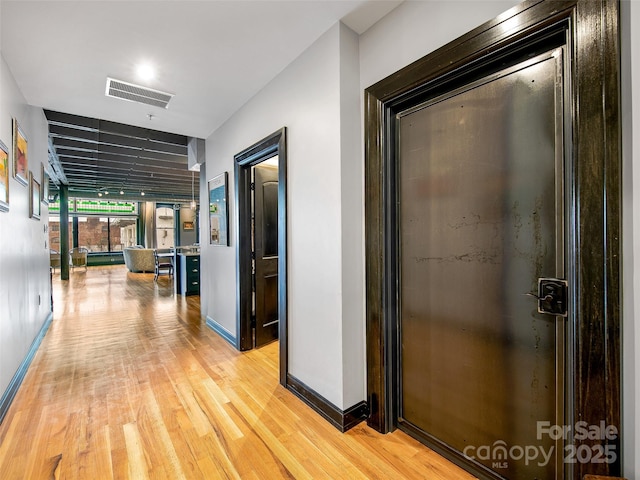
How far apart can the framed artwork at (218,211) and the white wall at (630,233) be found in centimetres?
334

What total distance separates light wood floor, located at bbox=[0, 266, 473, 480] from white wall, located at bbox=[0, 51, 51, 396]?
36 cm

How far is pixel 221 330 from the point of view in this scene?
385 centimetres

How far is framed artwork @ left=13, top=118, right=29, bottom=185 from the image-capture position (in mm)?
2609

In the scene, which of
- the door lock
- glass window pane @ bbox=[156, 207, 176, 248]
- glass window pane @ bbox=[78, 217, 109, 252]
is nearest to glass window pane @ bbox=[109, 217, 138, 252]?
glass window pane @ bbox=[78, 217, 109, 252]

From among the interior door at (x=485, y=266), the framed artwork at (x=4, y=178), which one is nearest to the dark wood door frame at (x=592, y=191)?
the interior door at (x=485, y=266)

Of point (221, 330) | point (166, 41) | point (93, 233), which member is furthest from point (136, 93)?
point (93, 233)

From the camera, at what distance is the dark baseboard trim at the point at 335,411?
198 cm

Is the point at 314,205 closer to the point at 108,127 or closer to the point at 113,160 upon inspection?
the point at 108,127

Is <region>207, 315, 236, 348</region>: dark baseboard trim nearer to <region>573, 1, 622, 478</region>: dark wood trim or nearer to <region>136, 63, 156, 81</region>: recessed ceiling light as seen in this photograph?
<region>136, 63, 156, 81</region>: recessed ceiling light

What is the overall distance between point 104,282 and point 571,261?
1032 cm

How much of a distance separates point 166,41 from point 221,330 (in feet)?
10.2

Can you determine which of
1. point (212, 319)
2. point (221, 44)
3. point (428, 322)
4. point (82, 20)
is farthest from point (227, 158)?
point (428, 322)

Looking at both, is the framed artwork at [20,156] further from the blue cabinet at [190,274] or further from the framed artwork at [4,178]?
the blue cabinet at [190,274]

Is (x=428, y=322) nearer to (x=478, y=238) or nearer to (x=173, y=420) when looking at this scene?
(x=478, y=238)
